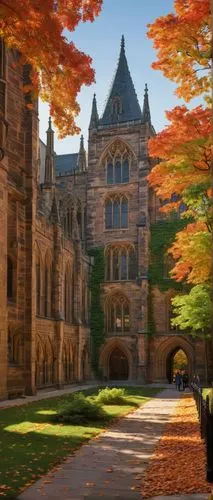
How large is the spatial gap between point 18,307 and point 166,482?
19717 mm

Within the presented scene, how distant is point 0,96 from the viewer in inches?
1085

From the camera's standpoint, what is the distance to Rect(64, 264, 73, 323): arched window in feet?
130

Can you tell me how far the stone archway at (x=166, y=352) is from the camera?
4434 centimetres

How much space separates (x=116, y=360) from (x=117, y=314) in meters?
3.49

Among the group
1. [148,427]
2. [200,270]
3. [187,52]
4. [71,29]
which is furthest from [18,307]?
[71,29]

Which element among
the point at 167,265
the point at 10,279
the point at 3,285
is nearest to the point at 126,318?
the point at 167,265

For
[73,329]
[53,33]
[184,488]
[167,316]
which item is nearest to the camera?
[184,488]

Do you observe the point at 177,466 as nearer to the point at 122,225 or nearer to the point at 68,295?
the point at 68,295

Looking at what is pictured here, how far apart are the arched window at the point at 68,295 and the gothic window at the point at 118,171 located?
34.0ft

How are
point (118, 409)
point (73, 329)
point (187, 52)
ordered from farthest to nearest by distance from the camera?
point (73, 329) → point (118, 409) → point (187, 52)

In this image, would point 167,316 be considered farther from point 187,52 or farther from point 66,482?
point 66,482

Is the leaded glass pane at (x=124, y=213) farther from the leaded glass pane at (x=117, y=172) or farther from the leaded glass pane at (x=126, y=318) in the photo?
the leaded glass pane at (x=126, y=318)

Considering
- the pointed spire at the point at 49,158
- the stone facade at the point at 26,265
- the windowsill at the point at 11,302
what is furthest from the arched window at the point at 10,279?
the pointed spire at the point at 49,158

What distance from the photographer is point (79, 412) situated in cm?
1698
